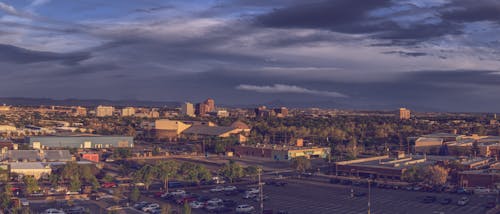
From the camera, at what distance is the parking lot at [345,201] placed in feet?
85.0

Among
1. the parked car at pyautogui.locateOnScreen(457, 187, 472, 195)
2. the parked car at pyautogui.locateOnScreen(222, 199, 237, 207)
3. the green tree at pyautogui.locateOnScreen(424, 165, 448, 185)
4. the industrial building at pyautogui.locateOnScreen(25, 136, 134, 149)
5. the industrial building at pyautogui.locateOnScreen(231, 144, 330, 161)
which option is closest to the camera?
the parked car at pyautogui.locateOnScreen(222, 199, 237, 207)

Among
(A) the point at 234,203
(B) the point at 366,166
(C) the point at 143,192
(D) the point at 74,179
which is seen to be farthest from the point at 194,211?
(B) the point at 366,166

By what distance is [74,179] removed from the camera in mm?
30219

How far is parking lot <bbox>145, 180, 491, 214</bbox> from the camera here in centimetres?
2592

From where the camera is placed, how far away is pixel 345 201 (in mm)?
28281

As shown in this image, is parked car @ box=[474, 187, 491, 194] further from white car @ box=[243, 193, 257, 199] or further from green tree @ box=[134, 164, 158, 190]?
green tree @ box=[134, 164, 158, 190]

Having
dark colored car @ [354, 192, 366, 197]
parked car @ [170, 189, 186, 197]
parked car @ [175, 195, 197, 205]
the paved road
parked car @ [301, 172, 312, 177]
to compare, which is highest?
parked car @ [170, 189, 186, 197]

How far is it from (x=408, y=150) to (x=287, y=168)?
16.0 metres

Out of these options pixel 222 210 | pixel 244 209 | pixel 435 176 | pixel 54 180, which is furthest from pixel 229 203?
pixel 435 176

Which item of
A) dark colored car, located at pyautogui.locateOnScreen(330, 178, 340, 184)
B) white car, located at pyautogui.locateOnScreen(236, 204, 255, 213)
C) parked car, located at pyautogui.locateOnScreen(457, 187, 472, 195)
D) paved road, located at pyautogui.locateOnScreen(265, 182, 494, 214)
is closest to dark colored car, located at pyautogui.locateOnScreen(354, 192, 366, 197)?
paved road, located at pyautogui.locateOnScreen(265, 182, 494, 214)

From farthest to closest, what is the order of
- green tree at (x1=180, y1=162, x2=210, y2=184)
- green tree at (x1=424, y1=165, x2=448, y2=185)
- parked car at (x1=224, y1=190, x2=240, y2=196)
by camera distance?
green tree at (x1=424, y1=165, x2=448, y2=185)
green tree at (x1=180, y1=162, x2=210, y2=184)
parked car at (x1=224, y1=190, x2=240, y2=196)

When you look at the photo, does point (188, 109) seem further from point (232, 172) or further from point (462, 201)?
point (462, 201)

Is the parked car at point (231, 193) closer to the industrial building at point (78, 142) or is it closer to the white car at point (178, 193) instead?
the white car at point (178, 193)

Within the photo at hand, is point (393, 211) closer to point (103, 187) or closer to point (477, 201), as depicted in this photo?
point (477, 201)
